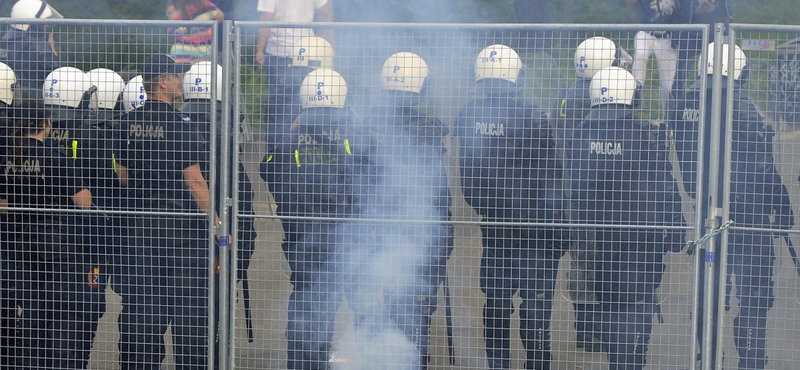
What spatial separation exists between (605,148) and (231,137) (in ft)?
7.25

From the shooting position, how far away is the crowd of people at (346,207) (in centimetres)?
469

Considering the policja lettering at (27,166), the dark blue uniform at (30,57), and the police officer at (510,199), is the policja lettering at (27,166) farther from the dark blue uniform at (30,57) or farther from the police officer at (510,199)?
the police officer at (510,199)

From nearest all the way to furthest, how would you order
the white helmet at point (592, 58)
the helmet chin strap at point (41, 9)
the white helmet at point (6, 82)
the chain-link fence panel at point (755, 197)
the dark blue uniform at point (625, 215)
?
the chain-link fence panel at point (755, 197) → the dark blue uniform at point (625, 215) → the white helmet at point (592, 58) → the white helmet at point (6, 82) → the helmet chin strap at point (41, 9)

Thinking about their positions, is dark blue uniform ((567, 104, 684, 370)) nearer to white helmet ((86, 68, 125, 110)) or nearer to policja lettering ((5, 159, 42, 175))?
white helmet ((86, 68, 125, 110))

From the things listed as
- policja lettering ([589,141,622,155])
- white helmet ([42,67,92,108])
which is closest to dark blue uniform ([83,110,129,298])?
white helmet ([42,67,92,108])

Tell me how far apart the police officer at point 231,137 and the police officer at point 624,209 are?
191 centimetres

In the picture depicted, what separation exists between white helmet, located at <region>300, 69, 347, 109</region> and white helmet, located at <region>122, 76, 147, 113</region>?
4.14 feet

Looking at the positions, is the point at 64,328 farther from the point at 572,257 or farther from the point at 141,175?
the point at 572,257

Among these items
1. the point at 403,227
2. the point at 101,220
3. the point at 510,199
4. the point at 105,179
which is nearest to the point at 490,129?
the point at 510,199

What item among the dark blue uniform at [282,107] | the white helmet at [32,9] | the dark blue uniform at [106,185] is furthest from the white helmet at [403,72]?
the white helmet at [32,9]

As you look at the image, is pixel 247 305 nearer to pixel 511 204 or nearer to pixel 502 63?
pixel 511 204

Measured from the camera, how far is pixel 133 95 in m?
5.59

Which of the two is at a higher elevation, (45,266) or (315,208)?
(315,208)

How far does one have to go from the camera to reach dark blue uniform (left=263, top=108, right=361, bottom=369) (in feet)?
15.5
